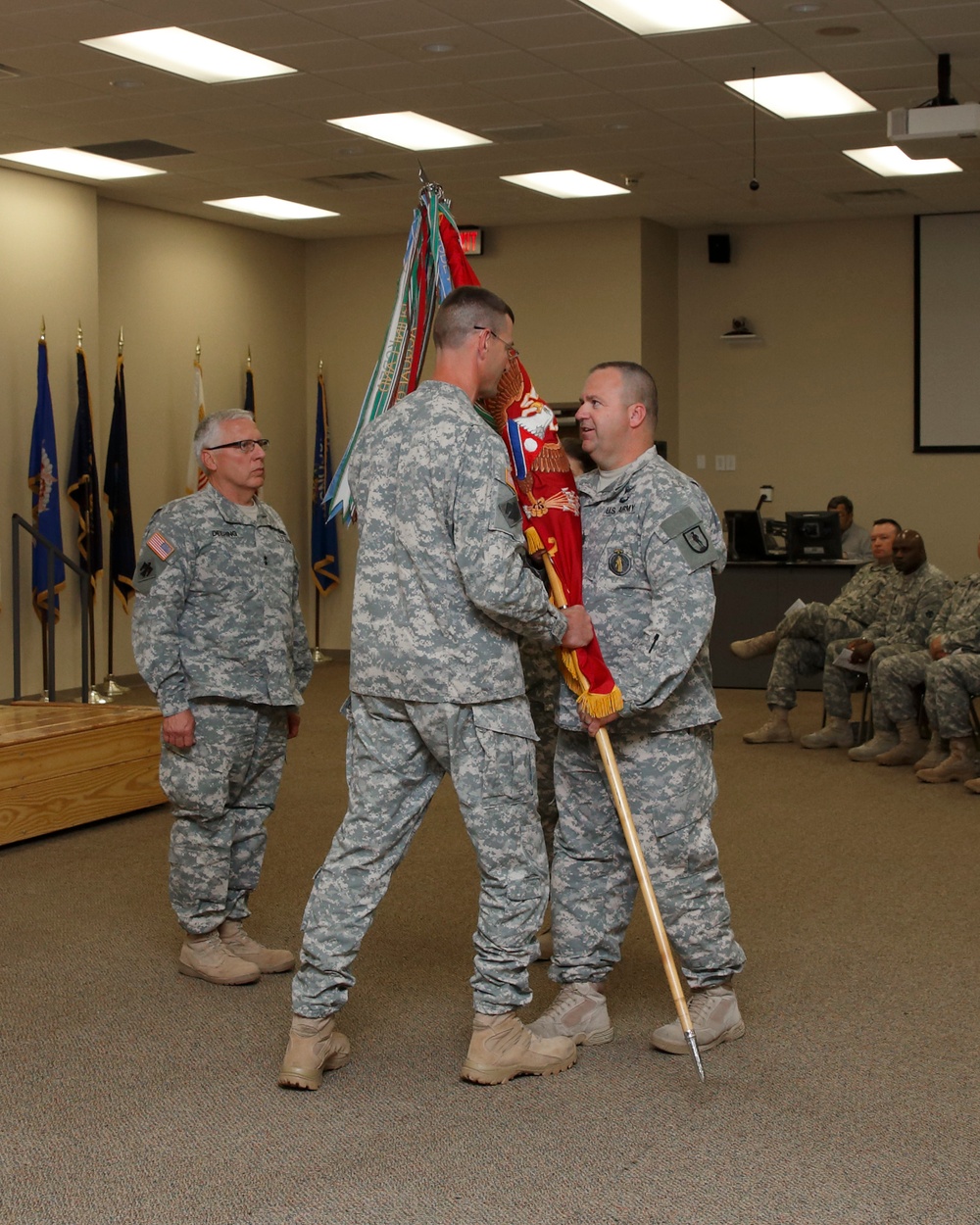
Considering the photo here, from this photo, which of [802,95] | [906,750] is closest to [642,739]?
[906,750]

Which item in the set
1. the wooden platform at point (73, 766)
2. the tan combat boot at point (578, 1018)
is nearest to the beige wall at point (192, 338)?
the wooden platform at point (73, 766)

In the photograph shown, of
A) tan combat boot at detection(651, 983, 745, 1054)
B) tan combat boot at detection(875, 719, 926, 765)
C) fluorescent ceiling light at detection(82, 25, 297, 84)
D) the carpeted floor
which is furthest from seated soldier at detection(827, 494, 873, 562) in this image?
tan combat boot at detection(651, 983, 745, 1054)

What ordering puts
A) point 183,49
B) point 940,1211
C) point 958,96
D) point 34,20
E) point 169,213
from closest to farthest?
point 940,1211
point 34,20
point 183,49
point 958,96
point 169,213

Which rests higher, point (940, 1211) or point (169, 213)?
point (169, 213)

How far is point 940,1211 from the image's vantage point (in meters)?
2.64

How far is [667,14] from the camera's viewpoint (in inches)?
249

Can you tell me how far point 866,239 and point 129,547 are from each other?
6.20 meters

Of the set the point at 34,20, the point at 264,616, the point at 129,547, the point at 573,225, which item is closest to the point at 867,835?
the point at 264,616

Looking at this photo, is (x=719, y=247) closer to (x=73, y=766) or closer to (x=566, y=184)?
(x=566, y=184)

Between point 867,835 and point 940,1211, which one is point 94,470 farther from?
point 940,1211

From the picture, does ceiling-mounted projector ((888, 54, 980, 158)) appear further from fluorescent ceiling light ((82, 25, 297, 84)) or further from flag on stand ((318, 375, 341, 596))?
flag on stand ((318, 375, 341, 596))

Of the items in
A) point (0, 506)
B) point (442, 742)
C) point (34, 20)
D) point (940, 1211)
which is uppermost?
point (34, 20)

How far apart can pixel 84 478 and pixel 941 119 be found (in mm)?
5713

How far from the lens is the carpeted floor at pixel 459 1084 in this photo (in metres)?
2.71
